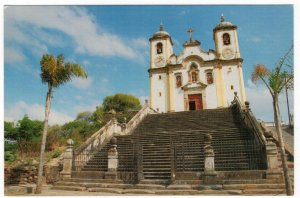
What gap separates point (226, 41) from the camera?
30.4 meters

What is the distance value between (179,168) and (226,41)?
22.9 m

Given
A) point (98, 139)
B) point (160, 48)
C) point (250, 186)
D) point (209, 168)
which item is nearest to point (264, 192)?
point (250, 186)

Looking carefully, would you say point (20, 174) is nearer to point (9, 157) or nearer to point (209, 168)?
point (9, 157)

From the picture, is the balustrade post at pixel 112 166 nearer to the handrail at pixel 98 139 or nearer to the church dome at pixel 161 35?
the handrail at pixel 98 139

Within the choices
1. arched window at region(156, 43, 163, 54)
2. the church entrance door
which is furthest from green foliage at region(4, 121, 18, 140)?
arched window at region(156, 43, 163, 54)

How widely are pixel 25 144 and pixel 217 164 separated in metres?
10.8

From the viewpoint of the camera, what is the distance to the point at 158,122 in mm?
19156

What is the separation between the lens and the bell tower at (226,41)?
2961 centimetres

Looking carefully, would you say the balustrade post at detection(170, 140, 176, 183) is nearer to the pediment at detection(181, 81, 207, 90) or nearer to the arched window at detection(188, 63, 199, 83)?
the pediment at detection(181, 81, 207, 90)

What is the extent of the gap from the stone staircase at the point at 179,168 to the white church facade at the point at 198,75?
14.1m

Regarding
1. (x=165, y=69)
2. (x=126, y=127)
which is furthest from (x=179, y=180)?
(x=165, y=69)

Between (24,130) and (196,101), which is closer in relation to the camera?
(24,130)

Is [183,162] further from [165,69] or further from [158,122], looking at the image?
[165,69]

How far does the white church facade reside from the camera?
2844 centimetres
